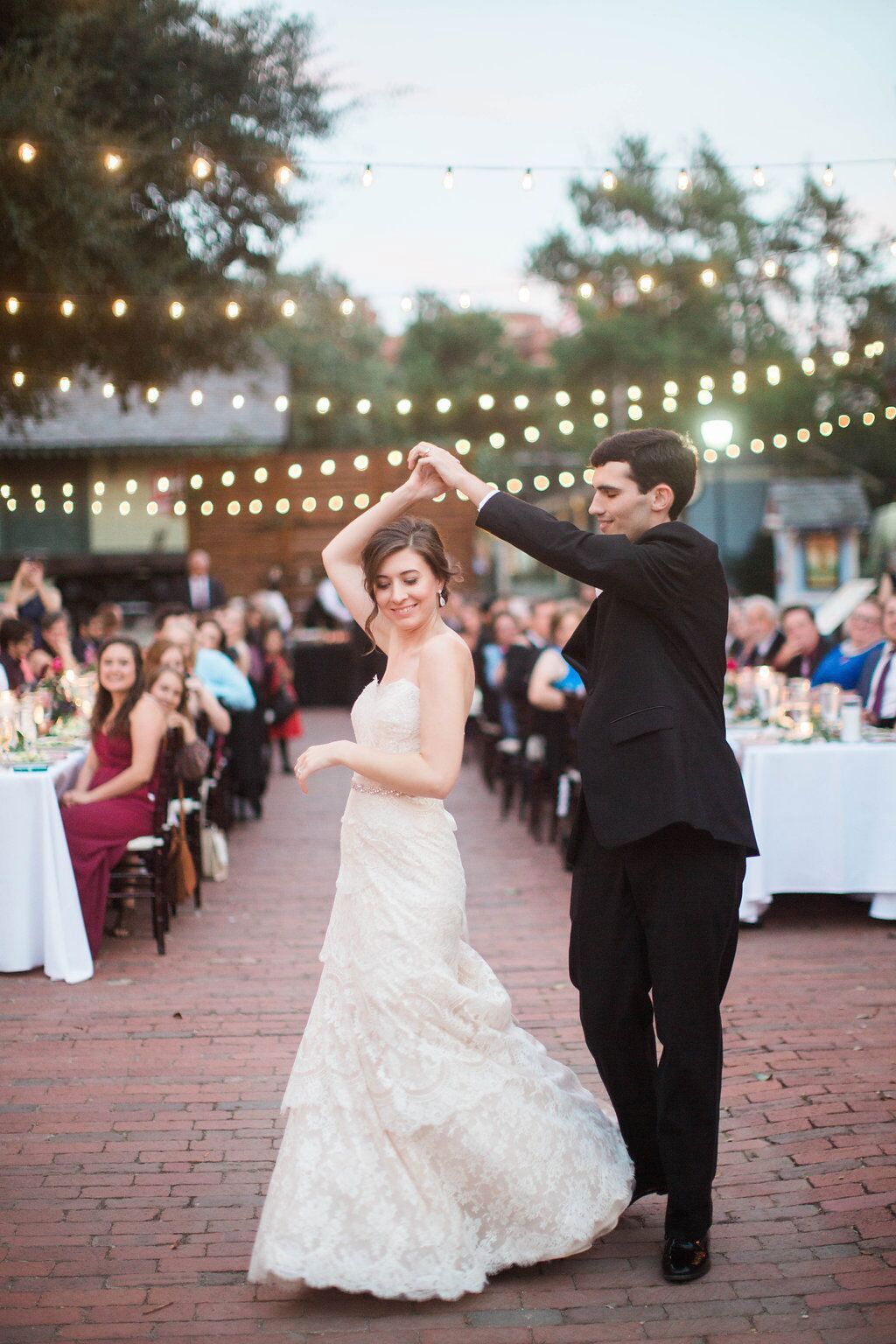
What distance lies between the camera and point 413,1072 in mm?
2992

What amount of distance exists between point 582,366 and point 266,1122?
87.5ft

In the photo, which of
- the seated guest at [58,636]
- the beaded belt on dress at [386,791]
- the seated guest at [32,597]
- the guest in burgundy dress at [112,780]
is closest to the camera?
the beaded belt on dress at [386,791]

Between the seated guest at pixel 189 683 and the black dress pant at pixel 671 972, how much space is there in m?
4.16

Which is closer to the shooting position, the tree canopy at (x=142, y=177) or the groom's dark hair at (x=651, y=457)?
the groom's dark hair at (x=651, y=457)

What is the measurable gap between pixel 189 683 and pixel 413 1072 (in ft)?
18.5

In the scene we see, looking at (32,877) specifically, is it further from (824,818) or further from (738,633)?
(738,633)

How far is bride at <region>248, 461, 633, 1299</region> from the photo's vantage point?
→ 292cm

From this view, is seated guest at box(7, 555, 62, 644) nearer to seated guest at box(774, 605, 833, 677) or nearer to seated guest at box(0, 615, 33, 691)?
seated guest at box(0, 615, 33, 691)

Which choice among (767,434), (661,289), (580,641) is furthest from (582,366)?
(580,641)

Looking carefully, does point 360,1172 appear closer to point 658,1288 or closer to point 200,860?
point 658,1288

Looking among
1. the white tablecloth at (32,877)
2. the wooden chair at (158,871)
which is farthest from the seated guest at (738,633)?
the white tablecloth at (32,877)

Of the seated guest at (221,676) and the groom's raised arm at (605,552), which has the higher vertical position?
the groom's raised arm at (605,552)

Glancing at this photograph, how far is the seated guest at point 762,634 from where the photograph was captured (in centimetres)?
1048

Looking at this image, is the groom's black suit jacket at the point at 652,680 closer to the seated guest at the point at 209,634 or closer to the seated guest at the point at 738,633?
the seated guest at the point at 209,634
